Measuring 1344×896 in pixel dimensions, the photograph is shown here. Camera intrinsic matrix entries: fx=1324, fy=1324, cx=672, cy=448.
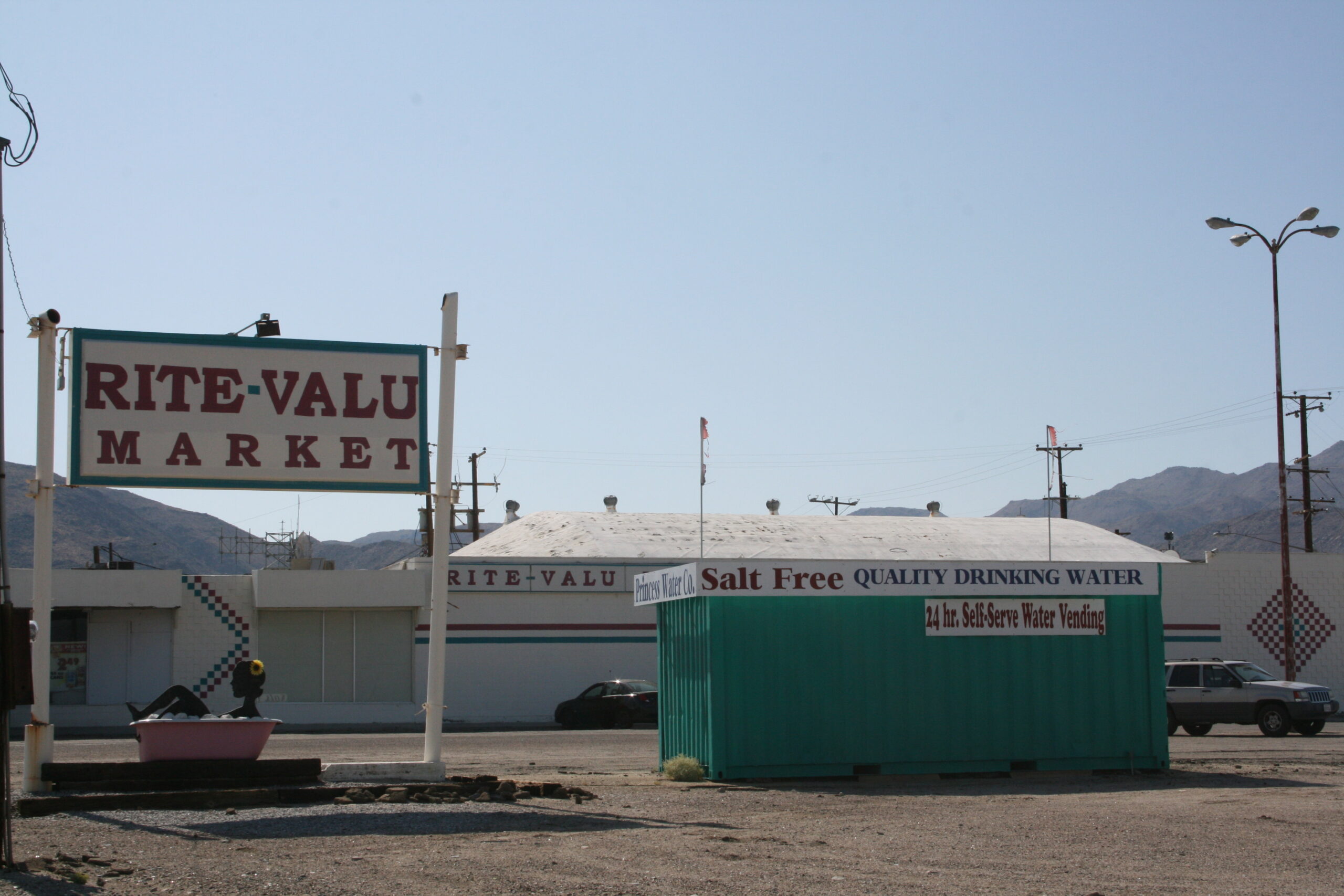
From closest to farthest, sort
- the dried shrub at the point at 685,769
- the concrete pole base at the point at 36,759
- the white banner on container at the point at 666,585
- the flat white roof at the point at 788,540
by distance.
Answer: the concrete pole base at the point at 36,759 → the dried shrub at the point at 685,769 → the white banner on container at the point at 666,585 → the flat white roof at the point at 788,540

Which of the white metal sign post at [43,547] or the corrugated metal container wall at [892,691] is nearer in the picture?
the white metal sign post at [43,547]

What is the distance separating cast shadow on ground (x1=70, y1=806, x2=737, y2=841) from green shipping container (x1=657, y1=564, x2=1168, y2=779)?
3.66 metres

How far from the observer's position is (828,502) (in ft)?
267

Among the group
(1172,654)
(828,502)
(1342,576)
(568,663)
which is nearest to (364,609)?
(568,663)

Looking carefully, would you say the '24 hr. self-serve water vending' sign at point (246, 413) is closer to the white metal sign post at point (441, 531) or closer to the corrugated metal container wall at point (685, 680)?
the white metal sign post at point (441, 531)

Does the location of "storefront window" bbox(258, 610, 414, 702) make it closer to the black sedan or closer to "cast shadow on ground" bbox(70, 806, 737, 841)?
the black sedan

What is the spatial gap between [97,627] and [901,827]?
26.0 m

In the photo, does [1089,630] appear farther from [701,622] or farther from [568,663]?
[568,663]

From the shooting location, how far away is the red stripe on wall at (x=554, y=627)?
A: 34250mm

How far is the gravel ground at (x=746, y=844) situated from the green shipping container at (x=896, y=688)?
758mm

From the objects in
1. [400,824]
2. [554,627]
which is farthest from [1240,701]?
[400,824]

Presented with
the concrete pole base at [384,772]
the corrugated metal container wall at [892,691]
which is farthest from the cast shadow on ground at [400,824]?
the corrugated metal container wall at [892,691]

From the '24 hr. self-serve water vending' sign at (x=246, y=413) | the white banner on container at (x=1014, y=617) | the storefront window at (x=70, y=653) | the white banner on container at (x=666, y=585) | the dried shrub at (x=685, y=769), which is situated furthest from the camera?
the storefront window at (x=70, y=653)

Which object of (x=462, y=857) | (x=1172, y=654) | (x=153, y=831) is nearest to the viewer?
(x=462, y=857)
